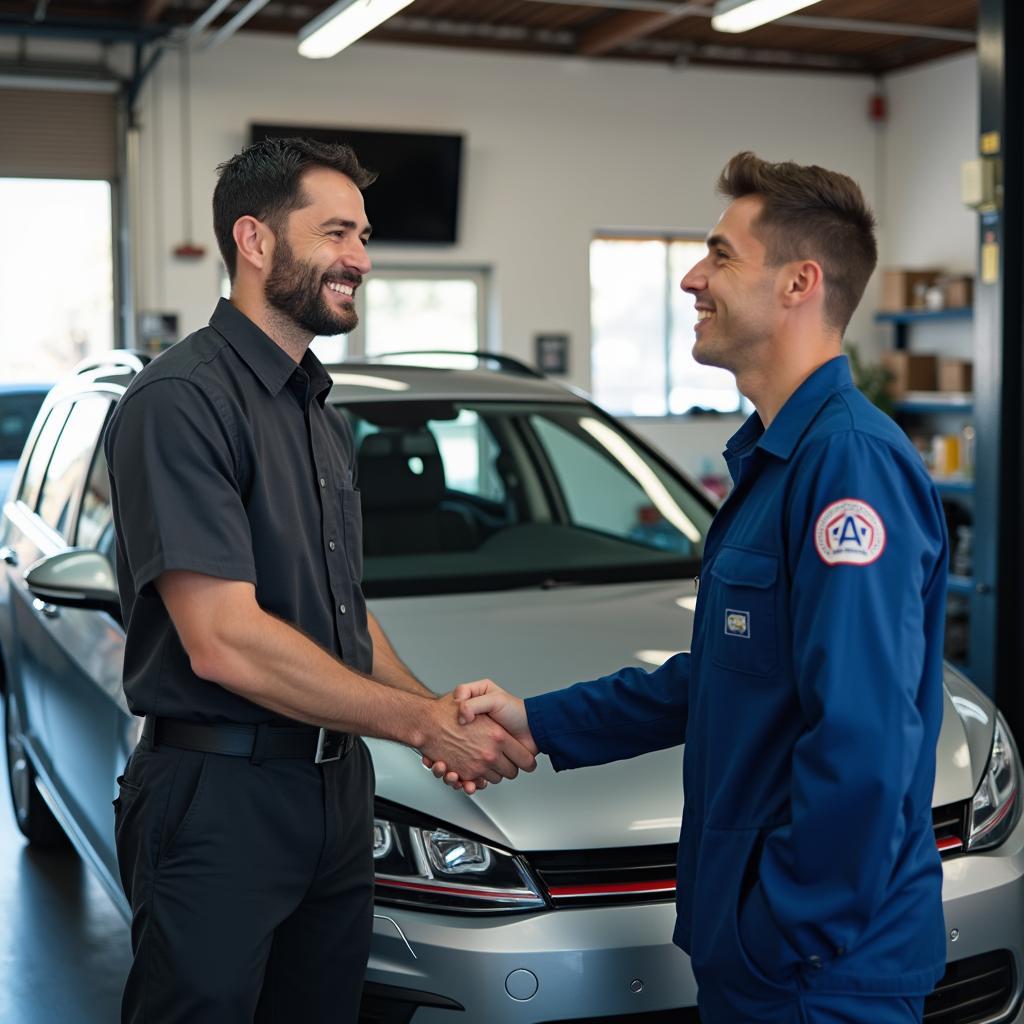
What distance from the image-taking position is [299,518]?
1.84 metres

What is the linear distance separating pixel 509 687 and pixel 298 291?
84cm

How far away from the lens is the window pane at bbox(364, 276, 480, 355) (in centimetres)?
937

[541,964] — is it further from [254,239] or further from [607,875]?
[254,239]

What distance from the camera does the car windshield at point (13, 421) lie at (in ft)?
27.8

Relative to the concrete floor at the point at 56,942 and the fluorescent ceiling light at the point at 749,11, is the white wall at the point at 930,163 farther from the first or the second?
the concrete floor at the point at 56,942

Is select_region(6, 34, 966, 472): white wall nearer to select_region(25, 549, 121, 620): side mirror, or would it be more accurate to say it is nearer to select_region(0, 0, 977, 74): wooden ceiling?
select_region(0, 0, 977, 74): wooden ceiling

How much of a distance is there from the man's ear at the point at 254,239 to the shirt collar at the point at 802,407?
0.75m

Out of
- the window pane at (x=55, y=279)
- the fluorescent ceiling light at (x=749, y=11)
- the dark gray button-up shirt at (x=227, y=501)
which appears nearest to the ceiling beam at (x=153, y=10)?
the window pane at (x=55, y=279)

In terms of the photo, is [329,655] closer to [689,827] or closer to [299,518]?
[299,518]

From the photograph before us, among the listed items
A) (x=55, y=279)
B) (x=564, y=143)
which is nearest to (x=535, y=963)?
(x=55, y=279)

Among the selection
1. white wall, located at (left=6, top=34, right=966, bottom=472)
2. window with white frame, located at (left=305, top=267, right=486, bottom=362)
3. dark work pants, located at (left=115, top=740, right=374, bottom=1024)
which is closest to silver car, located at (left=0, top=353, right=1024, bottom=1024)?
dark work pants, located at (left=115, top=740, right=374, bottom=1024)

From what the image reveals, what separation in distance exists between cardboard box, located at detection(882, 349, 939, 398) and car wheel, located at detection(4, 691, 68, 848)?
714cm

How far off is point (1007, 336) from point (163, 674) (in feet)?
11.6

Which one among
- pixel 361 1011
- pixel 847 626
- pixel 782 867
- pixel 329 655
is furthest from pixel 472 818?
pixel 847 626
